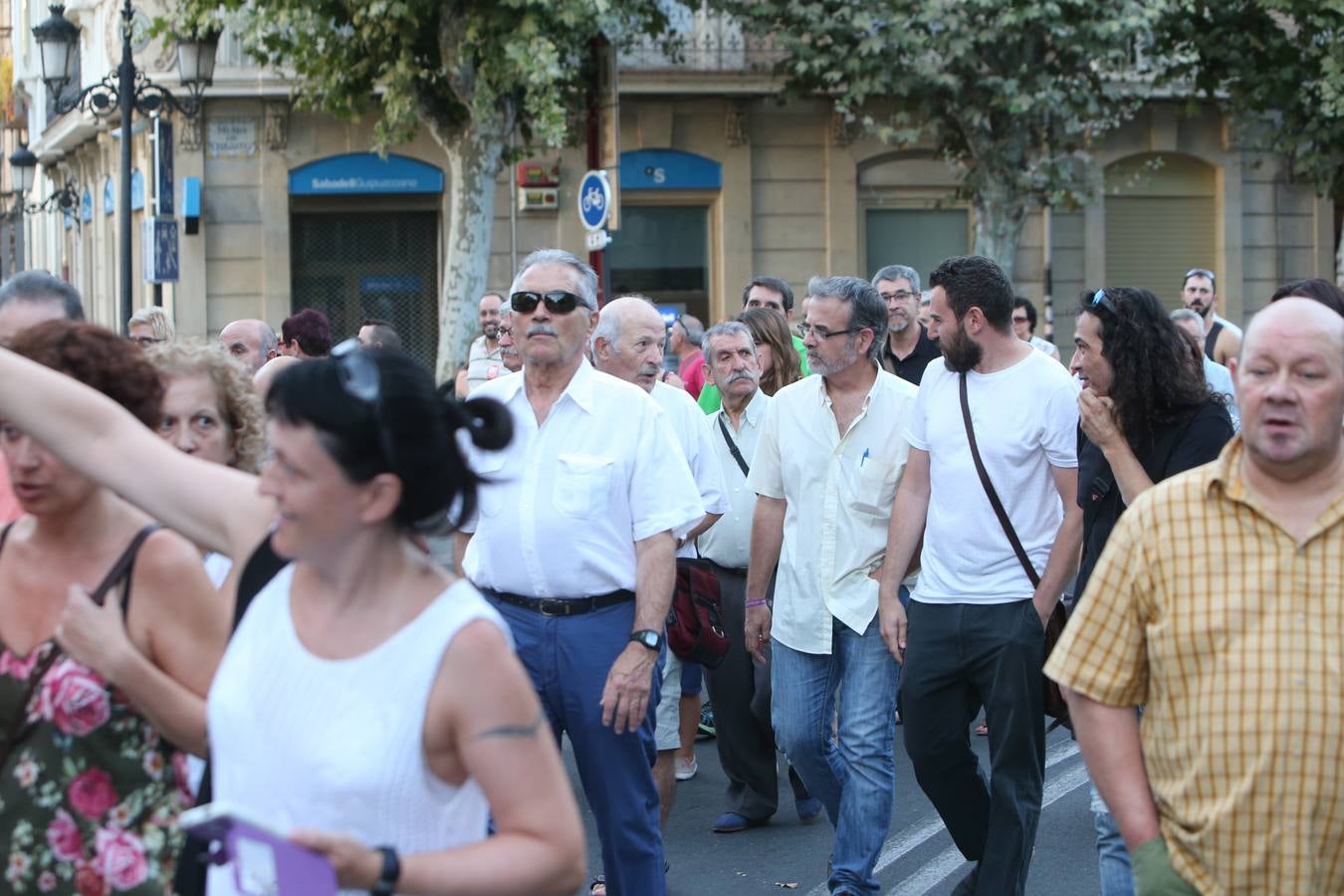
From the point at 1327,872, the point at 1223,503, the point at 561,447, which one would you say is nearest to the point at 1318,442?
the point at 1223,503

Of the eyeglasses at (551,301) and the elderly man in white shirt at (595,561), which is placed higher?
the eyeglasses at (551,301)

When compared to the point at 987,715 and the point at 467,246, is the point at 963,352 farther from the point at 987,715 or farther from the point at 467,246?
the point at 467,246

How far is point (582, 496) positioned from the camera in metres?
5.56

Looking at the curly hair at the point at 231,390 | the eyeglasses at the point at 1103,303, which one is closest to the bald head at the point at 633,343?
the eyeglasses at the point at 1103,303

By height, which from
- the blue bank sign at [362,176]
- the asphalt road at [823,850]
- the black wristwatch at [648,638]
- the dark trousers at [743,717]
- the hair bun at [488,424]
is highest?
the blue bank sign at [362,176]

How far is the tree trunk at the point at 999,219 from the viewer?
2366 cm

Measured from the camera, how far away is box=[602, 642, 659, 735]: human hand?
5.46m

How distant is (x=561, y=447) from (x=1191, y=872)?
2623mm

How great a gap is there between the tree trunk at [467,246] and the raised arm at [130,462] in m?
18.6

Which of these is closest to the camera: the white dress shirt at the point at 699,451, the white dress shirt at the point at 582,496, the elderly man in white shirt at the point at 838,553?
the white dress shirt at the point at 582,496

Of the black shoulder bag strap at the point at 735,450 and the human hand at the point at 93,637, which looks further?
the black shoulder bag strap at the point at 735,450

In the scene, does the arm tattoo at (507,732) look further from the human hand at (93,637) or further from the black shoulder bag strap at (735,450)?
the black shoulder bag strap at (735,450)

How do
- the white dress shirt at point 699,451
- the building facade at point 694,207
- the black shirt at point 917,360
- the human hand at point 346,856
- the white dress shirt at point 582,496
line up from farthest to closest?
the building facade at point 694,207 → the black shirt at point 917,360 → the white dress shirt at point 699,451 → the white dress shirt at point 582,496 → the human hand at point 346,856

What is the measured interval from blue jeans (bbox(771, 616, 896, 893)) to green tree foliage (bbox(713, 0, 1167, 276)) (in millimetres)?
16515
